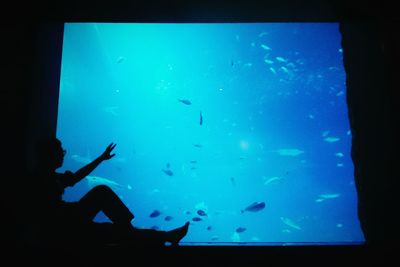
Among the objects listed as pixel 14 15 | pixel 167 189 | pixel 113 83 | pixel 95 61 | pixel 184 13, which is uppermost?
pixel 184 13

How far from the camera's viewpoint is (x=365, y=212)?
154 inches

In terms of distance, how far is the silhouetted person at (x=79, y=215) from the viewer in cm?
252

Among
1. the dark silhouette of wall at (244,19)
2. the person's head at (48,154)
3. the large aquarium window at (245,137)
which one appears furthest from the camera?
the large aquarium window at (245,137)

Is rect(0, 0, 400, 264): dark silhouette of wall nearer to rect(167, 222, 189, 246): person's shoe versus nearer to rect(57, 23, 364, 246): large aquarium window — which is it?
rect(167, 222, 189, 246): person's shoe

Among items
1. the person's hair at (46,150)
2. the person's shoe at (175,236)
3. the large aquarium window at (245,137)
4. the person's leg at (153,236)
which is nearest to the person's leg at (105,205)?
the person's leg at (153,236)

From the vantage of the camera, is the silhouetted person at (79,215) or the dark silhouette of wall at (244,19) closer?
the silhouetted person at (79,215)

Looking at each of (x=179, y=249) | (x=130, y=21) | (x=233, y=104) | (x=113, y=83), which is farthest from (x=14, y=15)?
(x=113, y=83)

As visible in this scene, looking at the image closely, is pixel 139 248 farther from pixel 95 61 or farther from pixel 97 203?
pixel 95 61

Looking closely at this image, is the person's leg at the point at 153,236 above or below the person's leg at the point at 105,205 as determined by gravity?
below

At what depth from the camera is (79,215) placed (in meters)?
2.61

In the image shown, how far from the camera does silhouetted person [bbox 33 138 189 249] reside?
99.3 inches

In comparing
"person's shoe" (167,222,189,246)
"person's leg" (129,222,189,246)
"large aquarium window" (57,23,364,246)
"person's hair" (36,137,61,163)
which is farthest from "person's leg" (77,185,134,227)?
"large aquarium window" (57,23,364,246)

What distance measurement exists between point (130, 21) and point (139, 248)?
4.21m

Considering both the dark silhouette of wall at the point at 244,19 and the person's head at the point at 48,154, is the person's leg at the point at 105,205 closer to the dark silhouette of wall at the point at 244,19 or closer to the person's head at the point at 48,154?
the person's head at the point at 48,154
